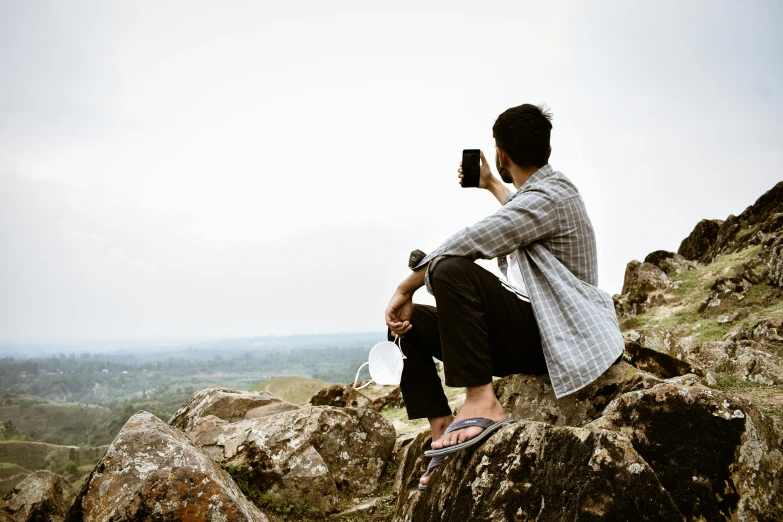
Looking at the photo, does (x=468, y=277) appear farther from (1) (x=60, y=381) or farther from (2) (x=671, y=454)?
(1) (x=60, y=381)

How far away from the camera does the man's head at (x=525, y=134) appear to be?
3605 mm

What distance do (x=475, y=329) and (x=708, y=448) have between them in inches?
55.2

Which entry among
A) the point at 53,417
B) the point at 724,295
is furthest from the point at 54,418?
the point at 724,295

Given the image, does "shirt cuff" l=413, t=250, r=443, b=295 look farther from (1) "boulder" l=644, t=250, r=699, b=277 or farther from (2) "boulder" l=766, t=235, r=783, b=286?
(1) "boulder" l=644, t=250, r=699, b=277

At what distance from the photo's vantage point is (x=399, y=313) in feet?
12.6

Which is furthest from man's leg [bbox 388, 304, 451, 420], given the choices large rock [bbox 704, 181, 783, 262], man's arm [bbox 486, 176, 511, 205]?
large rock [bbox 704, 181, 783, 262]

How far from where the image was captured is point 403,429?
8.03 metres

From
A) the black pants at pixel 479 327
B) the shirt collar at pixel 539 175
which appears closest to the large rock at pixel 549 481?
the black pants at pixel 479 327

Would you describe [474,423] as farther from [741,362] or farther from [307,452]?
[741,362]

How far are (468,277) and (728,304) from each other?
1221 centimetres

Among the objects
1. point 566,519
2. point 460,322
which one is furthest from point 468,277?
point 566,519

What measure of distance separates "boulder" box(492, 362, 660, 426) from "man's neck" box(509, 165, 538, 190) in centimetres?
157

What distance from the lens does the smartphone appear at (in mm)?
4383

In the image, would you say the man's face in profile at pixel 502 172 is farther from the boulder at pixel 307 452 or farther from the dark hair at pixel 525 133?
the boulder at pixel 307 452
